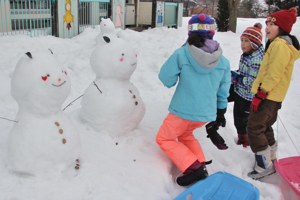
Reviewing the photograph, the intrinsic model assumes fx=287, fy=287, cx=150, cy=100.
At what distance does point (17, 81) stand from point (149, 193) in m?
1.37

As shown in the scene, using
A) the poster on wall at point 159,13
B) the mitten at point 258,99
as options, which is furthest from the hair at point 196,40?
the poster on wall at point 159,13

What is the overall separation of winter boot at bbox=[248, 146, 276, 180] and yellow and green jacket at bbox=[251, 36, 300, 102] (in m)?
0.57

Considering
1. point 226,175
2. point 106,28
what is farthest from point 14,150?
point 106,28

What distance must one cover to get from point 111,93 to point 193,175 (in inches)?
45.2

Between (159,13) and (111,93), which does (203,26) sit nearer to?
(111,93)

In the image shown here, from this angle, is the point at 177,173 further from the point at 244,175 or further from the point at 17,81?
the point at 17,81

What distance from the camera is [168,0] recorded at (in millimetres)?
13141

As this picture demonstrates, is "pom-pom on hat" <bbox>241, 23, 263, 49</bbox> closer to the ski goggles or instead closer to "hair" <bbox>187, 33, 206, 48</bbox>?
the ski goggles

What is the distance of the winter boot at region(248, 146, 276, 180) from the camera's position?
2914 millimetres

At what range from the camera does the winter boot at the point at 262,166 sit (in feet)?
9.56

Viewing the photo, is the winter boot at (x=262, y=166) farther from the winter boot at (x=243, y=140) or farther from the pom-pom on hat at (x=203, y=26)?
the pom-pom on hat at (x=203, y=26)

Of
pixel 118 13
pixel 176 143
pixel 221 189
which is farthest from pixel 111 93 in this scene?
pixel 118 13

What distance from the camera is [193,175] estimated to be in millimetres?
2582

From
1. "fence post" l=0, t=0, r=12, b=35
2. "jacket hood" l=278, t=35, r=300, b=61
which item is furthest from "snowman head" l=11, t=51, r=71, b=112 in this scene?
"fence post" l=0, t=0, r=12, b=35
